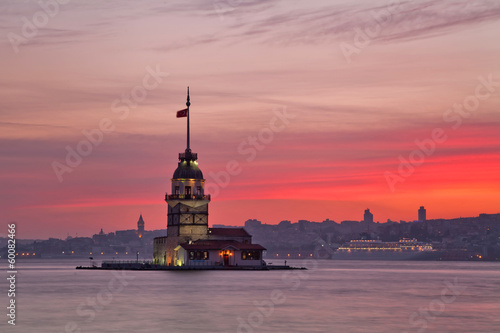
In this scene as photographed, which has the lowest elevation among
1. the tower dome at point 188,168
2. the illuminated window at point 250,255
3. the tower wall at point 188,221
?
the illuminated window at point 250,255

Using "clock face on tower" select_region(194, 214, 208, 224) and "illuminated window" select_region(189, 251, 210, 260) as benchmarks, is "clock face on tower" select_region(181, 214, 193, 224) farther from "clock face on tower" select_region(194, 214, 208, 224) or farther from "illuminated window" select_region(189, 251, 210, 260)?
"illuminated window" select_region(189, 251, 210, 260)

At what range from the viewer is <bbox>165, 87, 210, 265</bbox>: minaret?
137 metres

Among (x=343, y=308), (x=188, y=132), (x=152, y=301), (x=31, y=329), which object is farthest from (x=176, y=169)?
(x=31, y=329)

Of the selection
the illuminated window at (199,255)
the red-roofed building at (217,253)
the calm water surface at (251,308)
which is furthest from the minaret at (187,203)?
the calm water surface at (251,308)

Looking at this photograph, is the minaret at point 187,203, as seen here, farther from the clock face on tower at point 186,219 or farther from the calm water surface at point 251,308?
the calm water surface at point 251,308

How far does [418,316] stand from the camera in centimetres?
6694

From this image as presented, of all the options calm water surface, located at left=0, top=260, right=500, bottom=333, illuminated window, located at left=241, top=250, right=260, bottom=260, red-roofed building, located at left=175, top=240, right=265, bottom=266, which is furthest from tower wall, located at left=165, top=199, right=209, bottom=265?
calm water surface, located at left=0, top=260, right=500, bottom=333

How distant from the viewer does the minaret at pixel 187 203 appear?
137250mm

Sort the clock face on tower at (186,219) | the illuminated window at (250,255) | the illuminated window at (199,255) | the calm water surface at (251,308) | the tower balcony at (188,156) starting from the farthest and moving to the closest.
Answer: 1. the illuminated window at (250,255)
2. the tower balcony at (188,156)
3. the clock face on tower at (186,219)
4. the illuminated window at (199,255)
5. the calm water surface at (251,308)

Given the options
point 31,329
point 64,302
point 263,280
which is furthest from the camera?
point 263,280

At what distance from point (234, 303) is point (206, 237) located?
61822 millimetres

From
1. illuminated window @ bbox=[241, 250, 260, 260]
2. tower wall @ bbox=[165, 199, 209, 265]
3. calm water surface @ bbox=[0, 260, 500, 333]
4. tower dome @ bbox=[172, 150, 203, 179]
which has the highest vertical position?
tower dome @ bbox=[172, 150, 203, 179]

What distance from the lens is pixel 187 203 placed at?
137 meters

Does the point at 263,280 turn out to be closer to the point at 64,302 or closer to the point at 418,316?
the point at 64,302
